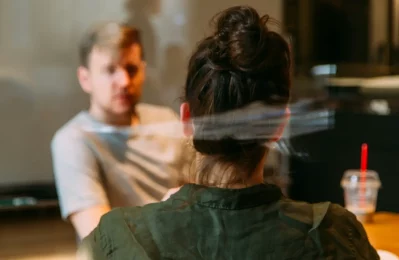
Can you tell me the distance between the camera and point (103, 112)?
1243 millimetres

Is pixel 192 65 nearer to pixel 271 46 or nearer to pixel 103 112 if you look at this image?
pixel 271 46

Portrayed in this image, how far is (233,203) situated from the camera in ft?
2.19

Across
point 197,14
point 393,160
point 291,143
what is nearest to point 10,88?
point 197,14

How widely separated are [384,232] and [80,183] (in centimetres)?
55

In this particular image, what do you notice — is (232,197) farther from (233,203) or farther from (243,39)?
(243,39)

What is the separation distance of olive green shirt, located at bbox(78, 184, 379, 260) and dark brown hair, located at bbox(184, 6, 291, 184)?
34mm

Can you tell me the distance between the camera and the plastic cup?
111cm

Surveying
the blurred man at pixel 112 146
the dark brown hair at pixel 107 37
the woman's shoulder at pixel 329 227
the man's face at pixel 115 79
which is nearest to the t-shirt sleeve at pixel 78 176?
the blurred man at pixel 112 146

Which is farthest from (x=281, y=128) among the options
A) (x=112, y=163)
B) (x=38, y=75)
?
(x=38, y=75)

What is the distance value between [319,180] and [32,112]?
0.81 m

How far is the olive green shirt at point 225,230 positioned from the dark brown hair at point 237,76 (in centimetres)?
3

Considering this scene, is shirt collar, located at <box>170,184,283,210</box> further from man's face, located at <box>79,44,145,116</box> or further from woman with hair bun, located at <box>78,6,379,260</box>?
man's face, located at <box>79,44,145,116</box>

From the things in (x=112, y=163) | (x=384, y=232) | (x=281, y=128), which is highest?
(x=281, y=128)

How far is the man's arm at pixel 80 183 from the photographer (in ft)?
3.54
